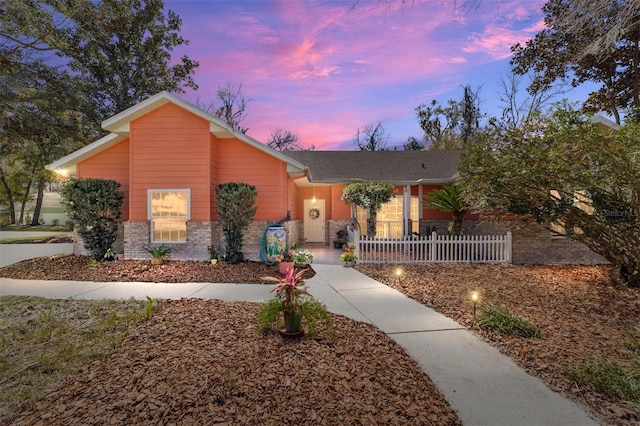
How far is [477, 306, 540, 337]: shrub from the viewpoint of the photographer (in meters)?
4.33

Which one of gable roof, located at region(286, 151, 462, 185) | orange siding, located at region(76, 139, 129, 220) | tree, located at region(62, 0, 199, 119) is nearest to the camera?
orange siding, located at region(76, 139, 129, 220)

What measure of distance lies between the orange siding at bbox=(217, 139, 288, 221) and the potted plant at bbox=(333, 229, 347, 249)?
409 cm

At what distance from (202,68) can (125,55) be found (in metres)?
4.53

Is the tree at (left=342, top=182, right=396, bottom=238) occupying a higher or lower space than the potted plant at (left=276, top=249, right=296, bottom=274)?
higher

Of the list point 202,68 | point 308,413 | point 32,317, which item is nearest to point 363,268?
point 308,413

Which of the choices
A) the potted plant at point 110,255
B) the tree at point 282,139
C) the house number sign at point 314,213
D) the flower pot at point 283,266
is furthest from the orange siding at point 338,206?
the tree at point 282,139

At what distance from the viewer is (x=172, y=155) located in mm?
9562

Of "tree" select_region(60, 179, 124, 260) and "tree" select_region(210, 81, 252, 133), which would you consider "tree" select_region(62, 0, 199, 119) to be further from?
"tree" select_region(60, 179, 124, 260)

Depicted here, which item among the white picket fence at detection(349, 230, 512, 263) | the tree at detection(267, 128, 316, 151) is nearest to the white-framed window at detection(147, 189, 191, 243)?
the white picket fence at detection(349, 230, 512, 263)

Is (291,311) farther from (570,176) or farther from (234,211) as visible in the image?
(570,176)

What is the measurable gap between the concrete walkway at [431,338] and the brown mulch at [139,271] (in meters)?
0.46

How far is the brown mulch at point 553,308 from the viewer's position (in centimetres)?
327

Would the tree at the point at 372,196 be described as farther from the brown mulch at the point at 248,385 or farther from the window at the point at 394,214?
the brown mulch at the point at 248,385

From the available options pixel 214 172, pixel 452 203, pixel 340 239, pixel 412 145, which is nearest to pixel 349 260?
pixel 340 239
